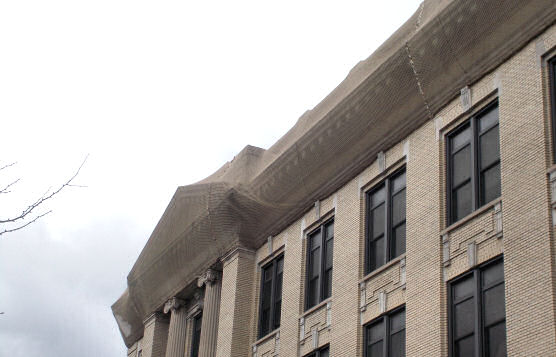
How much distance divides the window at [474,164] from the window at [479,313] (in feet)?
5.48

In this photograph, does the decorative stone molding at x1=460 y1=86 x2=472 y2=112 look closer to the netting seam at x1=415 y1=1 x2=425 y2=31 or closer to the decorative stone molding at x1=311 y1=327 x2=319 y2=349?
the netting seam at x1=415 y1=1 x2=425 y2=31

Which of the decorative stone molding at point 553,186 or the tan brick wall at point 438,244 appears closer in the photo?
the tan brick wall at point 438,244

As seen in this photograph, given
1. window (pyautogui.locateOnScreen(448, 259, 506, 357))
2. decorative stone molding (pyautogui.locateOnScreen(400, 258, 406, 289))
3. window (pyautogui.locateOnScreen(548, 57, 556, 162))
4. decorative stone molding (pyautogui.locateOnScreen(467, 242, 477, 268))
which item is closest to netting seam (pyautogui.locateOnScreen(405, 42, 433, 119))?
decorative stone molding (pyautogui.locateOnScreen(400, 258, 406, 289))

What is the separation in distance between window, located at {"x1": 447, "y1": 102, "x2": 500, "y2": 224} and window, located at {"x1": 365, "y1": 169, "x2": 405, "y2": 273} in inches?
80.6

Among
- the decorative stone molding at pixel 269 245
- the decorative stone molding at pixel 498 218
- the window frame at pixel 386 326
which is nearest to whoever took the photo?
the decorative stone molding at pixel 498 218

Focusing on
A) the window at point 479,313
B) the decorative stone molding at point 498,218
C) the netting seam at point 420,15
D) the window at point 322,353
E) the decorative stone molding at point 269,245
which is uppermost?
the netting seam at point 420,15

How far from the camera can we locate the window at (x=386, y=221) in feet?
76.9

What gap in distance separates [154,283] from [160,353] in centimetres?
267

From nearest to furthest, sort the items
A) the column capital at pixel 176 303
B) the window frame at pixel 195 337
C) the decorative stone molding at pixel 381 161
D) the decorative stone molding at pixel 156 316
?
the decorative stone molding at pixel 381 161 < the window frame at pixel 195 337 < the column capital at pixel 176 303 < the decorative stone molding at pixel 156 316

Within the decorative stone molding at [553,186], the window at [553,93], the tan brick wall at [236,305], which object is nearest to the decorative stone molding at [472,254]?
the decorative stone molding at [553,186]

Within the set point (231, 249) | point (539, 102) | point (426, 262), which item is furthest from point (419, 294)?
point (231, 249)

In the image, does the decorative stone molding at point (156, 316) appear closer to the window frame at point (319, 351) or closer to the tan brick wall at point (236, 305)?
the tan brick wall at point (236, 305)

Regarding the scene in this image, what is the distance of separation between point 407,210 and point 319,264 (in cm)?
443

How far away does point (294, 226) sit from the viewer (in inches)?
1112
